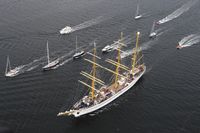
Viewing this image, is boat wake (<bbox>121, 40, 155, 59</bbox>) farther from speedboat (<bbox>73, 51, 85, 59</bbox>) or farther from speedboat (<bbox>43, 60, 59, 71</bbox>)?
speedboat (<bbox>43, 60, 59, 71</bbox>)

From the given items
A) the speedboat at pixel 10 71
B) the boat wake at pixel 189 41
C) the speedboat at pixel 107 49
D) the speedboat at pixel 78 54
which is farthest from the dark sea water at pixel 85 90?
the boat wake at pixel 189 41

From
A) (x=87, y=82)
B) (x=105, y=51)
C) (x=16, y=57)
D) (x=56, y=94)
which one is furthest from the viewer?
(x=105, y=51)

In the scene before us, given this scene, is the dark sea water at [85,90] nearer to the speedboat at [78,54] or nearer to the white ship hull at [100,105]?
the white ship hull at [100,105]

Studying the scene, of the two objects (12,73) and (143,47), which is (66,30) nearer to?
(143,47)

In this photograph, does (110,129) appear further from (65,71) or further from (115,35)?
(115,35)

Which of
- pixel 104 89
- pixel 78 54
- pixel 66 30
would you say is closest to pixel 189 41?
pixel 78 54

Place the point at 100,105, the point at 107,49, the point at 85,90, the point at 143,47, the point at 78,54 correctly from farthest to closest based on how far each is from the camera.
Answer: the point at 143,47 < the point at 107,49 < the point at 78,54 < the point at 85,90 < the point at 100,105

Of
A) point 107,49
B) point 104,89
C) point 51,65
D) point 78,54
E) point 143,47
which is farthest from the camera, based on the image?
point 143,47

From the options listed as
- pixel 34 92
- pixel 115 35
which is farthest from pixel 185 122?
pixel 115 35

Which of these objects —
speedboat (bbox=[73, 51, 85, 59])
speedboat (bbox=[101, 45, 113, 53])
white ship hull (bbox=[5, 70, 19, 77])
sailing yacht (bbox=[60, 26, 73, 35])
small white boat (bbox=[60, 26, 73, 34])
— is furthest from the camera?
small white boat (bbox=[60, 26, 73, 34])

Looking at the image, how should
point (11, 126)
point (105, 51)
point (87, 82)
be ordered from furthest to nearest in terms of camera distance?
1. point (105, 51)
2. point (87, 82)
3. point (11, 126)

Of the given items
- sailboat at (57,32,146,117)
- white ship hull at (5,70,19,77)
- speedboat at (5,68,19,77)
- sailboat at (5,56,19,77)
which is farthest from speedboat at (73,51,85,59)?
white ship hull at (5,70,19,77)
